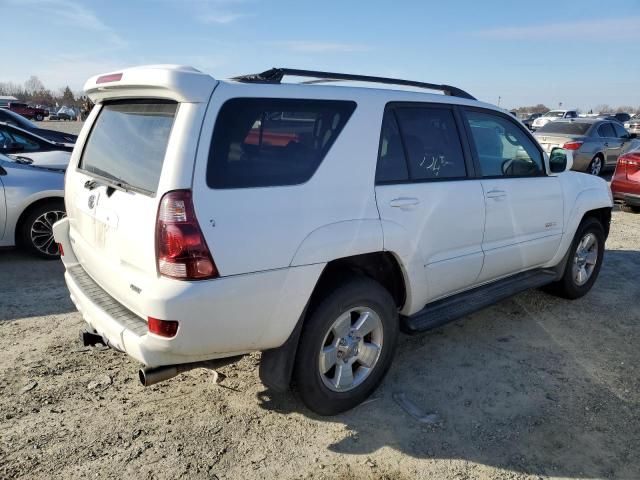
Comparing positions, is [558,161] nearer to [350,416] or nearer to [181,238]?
[350,416]

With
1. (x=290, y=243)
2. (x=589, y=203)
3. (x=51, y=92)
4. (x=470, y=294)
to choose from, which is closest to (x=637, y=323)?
(x=589, y=203)

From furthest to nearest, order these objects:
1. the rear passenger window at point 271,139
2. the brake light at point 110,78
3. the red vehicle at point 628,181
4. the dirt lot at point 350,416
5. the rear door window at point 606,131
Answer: the rear door window at point 606,131 < the red vehicle at point 628,181 < the brake light at point 110,78 < the dirt lot at point 350,416 < the rear passenger window at point 271,139

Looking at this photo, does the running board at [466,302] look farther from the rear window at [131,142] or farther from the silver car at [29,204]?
the silver car at [29,204]

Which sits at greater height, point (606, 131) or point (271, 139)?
point (606, 131)

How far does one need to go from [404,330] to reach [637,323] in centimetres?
251

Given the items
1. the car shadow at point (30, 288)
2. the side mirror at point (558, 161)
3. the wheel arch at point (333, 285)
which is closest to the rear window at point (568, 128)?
the side mirror at point (558, 161)

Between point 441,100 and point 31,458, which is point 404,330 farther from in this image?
point 31,458

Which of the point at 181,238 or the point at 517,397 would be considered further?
the point at 517,397

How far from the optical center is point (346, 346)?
2.93m

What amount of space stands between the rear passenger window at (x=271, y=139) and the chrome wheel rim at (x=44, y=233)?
4.15 metres

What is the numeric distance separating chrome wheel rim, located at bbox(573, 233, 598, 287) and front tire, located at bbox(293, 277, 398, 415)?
2639 millimetres

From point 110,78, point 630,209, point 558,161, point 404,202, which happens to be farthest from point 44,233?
point 630,209

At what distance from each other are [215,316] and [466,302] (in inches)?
77.7

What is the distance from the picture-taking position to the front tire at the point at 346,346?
2721mm
